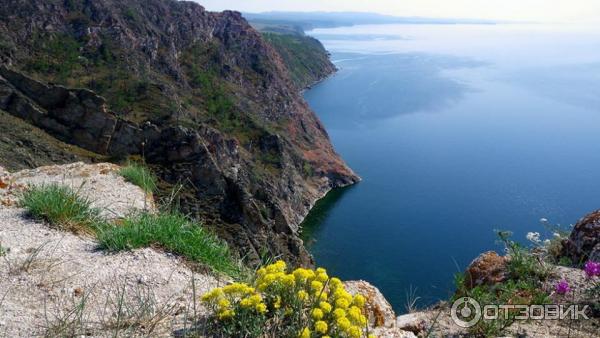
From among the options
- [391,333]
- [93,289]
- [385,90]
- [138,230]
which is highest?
[138,230]

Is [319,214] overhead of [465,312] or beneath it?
beneath

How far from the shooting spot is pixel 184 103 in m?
66.4

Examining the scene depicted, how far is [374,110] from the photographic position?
105 meters

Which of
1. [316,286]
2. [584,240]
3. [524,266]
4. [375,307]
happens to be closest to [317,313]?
[316,286]

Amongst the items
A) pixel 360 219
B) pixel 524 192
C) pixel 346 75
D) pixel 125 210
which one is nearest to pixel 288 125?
pixel 360 219

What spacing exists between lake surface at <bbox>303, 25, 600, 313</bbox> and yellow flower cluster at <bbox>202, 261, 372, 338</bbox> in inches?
849

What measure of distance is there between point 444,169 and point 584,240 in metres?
67.8

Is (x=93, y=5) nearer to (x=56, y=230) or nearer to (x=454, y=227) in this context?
(x=454, y=227)

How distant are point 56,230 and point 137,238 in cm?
119

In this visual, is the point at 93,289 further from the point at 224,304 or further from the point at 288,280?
the point at 288,280

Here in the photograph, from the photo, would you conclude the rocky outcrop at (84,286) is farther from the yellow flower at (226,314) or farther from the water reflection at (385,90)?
the water reflection at (385,90)

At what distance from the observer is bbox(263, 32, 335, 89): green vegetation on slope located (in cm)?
14975

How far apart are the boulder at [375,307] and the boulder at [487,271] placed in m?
1.51

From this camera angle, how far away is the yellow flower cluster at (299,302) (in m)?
3.67
